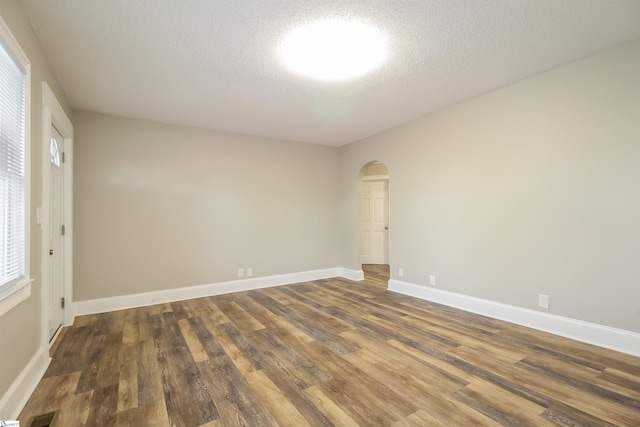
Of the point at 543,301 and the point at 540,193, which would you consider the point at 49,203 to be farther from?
the point at 543,301

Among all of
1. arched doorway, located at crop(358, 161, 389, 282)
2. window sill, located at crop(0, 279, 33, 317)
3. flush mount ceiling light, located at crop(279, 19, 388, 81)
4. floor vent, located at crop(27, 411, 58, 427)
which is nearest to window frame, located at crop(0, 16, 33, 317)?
window sill, located at crop(0, 279, 33, 317)

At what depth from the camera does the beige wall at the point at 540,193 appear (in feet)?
8.01

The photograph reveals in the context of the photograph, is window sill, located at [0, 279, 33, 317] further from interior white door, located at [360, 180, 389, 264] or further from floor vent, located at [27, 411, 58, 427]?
interior white door, located at [360, 180, 389, 264]

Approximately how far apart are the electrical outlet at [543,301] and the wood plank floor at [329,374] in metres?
0.29

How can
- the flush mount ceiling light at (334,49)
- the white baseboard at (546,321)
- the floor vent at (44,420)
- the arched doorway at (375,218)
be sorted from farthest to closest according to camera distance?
the arched doorway at (375,218) < the white baseboard at (546,321) < the flush mount ceiling light at (334,49) < the floor vent at (44,420)

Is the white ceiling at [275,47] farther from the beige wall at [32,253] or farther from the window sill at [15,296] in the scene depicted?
the window sill at [15,296]

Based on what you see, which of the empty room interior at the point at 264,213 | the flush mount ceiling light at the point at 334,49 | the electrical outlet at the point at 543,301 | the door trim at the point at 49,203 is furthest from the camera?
the electrical outlet at the point at 543,301

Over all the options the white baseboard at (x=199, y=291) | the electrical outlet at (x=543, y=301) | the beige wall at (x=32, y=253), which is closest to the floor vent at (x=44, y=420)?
the beige wall at (x=32, y=253)

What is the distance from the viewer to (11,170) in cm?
170

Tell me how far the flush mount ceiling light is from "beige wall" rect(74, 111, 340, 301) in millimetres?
2437

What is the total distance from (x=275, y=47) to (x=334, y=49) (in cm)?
49

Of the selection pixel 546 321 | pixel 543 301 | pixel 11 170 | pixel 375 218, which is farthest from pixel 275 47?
pixel 375 218

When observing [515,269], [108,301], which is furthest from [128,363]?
[515,269]

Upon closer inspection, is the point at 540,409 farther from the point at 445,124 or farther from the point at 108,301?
the point at 108,301
